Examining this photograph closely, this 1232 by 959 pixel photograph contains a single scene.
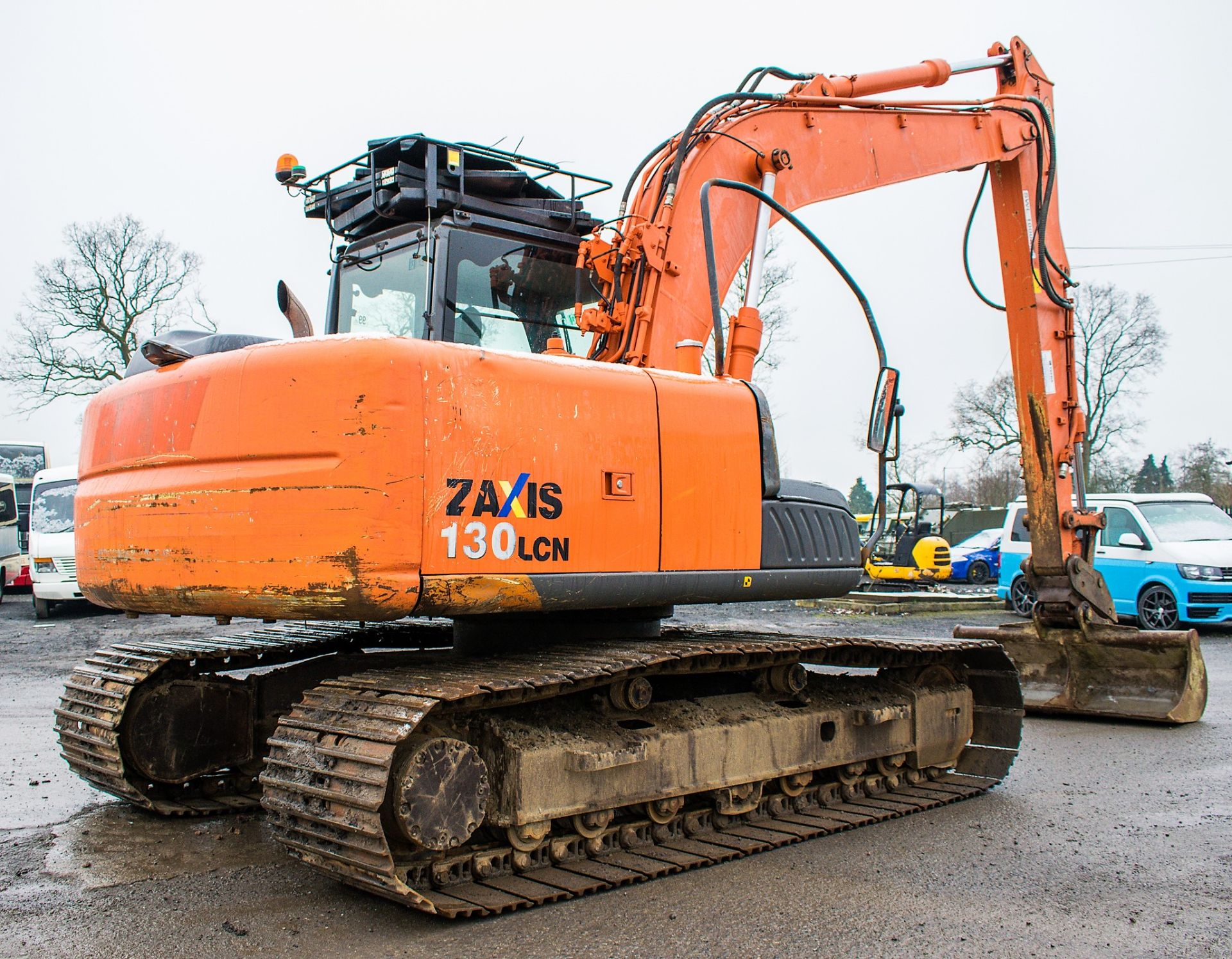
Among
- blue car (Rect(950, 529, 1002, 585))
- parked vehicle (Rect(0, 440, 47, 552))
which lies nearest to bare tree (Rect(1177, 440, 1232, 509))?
blue car (Rect(950, 529, 1002, 585))

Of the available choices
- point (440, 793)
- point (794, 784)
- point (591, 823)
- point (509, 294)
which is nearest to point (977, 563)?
point (794, 784)

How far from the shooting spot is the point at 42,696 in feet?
31.1

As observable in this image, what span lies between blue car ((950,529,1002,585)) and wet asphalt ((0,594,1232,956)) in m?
22.7

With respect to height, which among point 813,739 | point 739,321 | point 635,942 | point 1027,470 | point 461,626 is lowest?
point 635,942

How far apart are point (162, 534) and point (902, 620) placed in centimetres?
1334

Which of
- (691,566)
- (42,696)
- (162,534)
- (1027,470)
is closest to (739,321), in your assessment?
(691,566)

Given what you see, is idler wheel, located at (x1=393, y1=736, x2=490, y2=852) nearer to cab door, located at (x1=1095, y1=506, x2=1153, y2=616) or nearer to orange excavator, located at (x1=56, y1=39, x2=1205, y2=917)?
orange excavator, located at (x1=56, y1=39, x2=1205, y2=917)

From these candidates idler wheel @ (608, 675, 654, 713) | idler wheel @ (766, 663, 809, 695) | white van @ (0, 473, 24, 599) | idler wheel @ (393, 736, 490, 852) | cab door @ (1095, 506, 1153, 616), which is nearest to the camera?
idler wheel @ (393, 736, 490, 852)

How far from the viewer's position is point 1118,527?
14680 millimetres

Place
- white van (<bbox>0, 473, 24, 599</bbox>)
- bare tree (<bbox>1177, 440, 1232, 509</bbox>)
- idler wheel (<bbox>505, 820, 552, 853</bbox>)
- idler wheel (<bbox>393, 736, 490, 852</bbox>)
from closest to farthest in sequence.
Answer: idler wheel (<bbox>393, 736, 490, 852</bbox>)
idler wheel (<bbox>505, 820, 552, 853</bbox>)
white van (<bbox>0, 473, 24, 599</bbox>)
bare tree (<bbox>1177, 440, 1232, 509</bbox>)

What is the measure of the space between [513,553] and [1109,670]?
577 centimetres

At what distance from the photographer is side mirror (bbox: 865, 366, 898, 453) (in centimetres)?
485

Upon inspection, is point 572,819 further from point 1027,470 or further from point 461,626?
point 1027,470

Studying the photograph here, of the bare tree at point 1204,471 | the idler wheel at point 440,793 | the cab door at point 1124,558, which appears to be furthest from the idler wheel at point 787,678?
the bare tree at point 1204,471
